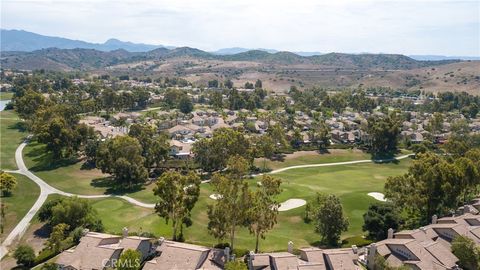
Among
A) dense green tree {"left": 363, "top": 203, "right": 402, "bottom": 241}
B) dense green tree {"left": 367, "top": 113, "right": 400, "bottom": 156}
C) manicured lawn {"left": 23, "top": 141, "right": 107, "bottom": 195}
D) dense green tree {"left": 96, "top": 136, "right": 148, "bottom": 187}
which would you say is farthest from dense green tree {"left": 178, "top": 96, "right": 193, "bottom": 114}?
dense green tree {"left": 363, "top": 203, "right": 402, "bottom": 241}

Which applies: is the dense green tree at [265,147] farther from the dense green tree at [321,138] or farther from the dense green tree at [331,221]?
the dense green tree at [331,221]

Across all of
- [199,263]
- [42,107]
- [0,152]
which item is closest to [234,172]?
[199,263]

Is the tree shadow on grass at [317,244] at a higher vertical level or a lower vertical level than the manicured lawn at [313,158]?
higher

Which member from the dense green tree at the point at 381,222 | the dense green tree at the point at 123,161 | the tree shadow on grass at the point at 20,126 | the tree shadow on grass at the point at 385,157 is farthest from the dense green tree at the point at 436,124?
the tree shadow on grass at the point at 20,126

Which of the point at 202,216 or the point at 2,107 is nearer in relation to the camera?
the point at 202,216

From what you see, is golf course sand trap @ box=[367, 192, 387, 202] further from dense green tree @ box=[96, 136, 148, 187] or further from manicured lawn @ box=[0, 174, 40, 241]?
manicured lawn @ box=[0, 174, 40, 241]

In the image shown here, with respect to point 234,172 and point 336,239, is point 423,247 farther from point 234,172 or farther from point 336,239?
point 234,172
